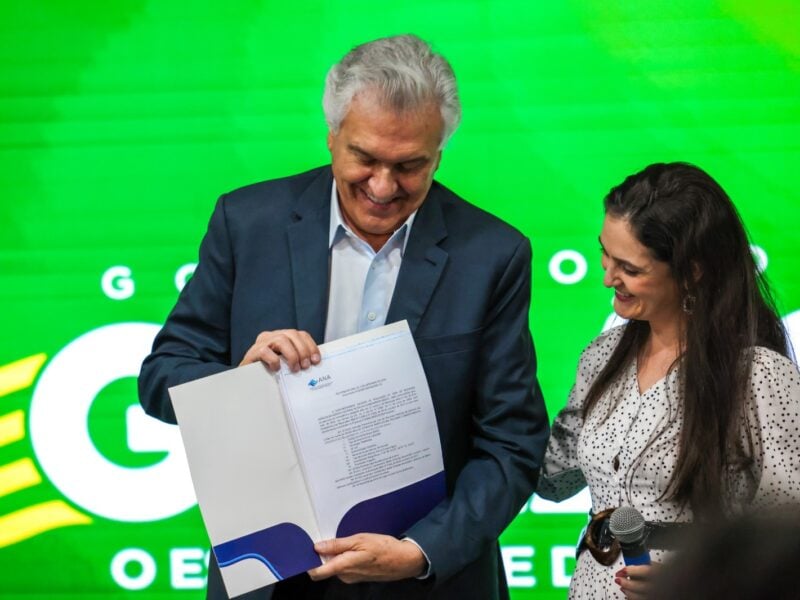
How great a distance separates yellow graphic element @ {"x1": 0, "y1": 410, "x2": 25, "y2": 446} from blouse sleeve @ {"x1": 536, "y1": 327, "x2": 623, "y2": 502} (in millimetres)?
1542

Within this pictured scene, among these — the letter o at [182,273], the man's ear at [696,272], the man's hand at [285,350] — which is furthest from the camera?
the letter o at [182,273]

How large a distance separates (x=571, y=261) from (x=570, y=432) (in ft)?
2.71

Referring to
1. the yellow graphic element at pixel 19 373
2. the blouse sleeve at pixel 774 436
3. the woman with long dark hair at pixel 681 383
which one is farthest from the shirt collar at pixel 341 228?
the yellow graphic element at pixel 19 373

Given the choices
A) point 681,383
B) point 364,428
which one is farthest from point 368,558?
point 681,383

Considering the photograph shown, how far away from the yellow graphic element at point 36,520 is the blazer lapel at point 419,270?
1.62 m

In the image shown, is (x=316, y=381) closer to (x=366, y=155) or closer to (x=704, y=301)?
(x=366, y=155)

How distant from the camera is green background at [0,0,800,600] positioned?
293 centimetres

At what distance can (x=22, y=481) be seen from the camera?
3.17 m

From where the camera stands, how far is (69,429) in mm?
3139

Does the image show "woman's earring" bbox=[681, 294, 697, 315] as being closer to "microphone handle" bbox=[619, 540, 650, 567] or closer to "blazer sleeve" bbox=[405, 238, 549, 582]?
"blazer sleeve" bbox=[405, 238, 549, 582]

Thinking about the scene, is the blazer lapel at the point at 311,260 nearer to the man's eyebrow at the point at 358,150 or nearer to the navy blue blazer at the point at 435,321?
the navy blue blazer at the point at 435,321

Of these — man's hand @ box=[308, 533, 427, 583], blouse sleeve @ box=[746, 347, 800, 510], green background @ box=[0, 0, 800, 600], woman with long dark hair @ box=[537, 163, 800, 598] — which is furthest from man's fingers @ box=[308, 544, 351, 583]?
green background @ box=[0, 0, 800, 600]

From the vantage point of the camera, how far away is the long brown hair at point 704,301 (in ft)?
6.58

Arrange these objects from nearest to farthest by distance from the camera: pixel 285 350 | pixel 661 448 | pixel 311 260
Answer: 1. pixel 285 350
2. pixel 311 260
3. pixel 661 448
